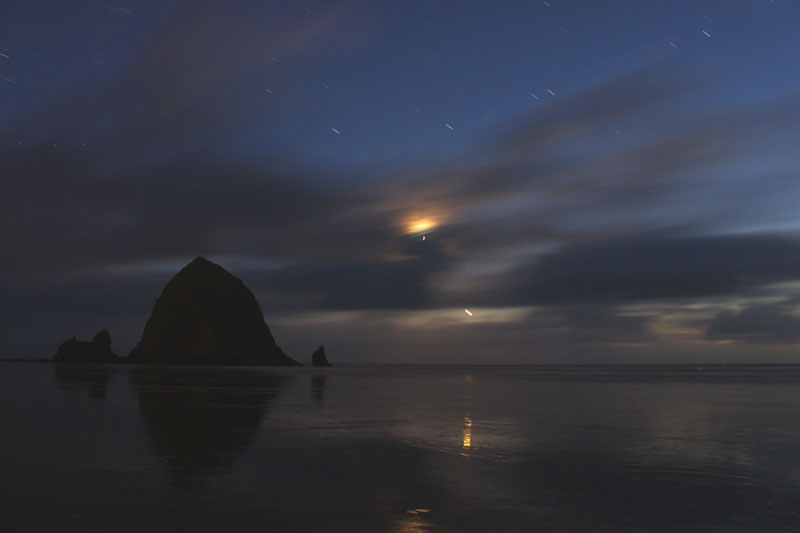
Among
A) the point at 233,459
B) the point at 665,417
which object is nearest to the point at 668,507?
the point at 233,459

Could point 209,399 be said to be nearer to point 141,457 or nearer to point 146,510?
point 141,457

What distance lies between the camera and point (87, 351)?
191 metres

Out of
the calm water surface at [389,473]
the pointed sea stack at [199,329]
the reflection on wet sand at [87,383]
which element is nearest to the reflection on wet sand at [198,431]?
the calm water surface at [389,473]

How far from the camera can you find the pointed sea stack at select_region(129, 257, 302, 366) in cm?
18838

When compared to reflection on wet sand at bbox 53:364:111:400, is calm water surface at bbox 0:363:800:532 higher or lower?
higher

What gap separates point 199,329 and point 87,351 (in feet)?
117

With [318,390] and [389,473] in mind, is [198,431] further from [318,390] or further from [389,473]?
[318,390]

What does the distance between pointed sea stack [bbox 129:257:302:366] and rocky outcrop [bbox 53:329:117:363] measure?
8188 millimetres

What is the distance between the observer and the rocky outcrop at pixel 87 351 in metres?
188

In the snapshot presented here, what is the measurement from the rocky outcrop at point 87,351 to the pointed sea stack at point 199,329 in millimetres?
8188

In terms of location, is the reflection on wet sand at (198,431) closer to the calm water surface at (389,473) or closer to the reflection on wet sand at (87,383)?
the calm water surface at (389,473)

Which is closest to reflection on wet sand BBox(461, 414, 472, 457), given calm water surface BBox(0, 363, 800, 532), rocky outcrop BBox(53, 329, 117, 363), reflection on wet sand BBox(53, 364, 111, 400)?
calm water surface BBox(0, 363, 800, 532)

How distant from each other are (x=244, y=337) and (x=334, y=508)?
191347mm

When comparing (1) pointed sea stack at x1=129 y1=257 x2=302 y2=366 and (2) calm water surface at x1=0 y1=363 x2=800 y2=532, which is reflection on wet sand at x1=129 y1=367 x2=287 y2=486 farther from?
(1) pointed sea stack at x1=129 y1=257 x2=302 y2=366
